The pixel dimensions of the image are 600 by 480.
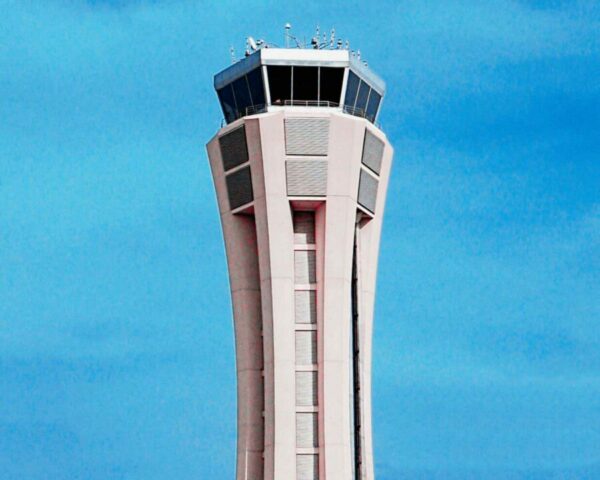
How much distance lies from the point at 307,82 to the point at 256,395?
18.4m

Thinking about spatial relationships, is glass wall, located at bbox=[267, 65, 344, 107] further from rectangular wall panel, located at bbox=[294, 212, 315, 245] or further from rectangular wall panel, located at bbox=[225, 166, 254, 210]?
rectangular wall panel, located at bbox=[294, 212, 315, 245]

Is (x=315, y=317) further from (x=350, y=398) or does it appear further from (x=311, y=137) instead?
(x=311, y=137)

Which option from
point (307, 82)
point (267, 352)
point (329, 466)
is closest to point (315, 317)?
point (267, 352)

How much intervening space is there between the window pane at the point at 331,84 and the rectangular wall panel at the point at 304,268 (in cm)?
927

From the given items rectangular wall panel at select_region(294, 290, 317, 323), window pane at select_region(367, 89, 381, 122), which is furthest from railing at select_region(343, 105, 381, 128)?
rectangular wall panel at select_region(294, 290, 317, 323)

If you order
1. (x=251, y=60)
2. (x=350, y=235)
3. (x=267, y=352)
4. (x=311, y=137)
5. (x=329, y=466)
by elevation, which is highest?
(x=251, y=60)

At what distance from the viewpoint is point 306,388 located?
75.8 m

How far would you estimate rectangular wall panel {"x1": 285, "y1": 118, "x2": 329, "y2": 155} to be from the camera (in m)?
76.4

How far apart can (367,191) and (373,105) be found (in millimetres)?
5923

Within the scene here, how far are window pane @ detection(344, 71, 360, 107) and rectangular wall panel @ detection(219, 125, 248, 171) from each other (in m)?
6.54

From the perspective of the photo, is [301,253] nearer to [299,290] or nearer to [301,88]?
[299,290]

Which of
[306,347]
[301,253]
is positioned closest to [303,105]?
[301,253]

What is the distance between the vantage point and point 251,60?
257 ft

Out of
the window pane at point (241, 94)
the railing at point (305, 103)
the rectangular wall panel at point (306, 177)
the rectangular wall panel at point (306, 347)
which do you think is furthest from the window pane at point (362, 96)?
the rectangular wall panel at point (306, 347)
